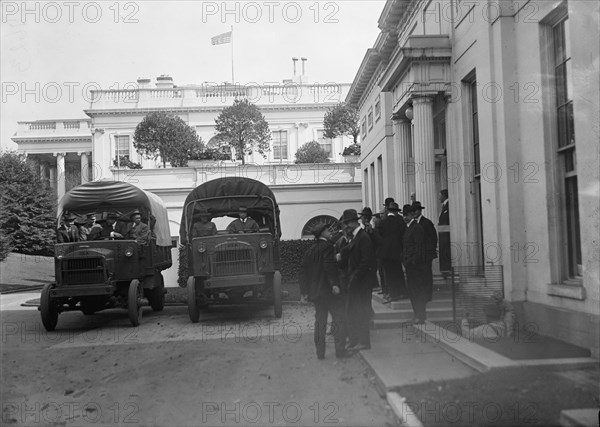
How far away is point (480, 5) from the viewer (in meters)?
10.5

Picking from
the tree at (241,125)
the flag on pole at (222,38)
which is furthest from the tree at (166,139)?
the flag on pole at (222,38)

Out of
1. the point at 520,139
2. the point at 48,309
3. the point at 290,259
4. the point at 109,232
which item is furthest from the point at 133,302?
the point at 290,259

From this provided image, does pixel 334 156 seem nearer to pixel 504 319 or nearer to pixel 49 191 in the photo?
pixel 49 191

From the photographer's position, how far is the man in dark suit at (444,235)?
12.8 m

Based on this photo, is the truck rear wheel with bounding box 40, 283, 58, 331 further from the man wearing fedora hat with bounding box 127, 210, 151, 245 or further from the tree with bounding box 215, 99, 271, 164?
the tree with bounding box 215, 99, 271, 164

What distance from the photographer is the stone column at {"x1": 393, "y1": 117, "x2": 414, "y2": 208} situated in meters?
15.7

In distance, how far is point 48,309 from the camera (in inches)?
463

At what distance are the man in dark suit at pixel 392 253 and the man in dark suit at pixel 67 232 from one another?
7047 millimetres

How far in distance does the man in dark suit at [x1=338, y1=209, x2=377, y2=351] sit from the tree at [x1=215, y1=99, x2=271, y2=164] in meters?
30.2

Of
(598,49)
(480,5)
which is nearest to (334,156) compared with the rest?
(480,5)

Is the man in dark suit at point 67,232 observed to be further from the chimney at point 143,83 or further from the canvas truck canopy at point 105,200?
the chimney at point 143,83

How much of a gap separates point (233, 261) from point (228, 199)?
9.01 ft

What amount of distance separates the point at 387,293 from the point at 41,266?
2867 cm

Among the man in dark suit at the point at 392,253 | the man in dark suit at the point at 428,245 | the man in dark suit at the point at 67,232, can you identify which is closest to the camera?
the man in dark suit at the point at 428,245
